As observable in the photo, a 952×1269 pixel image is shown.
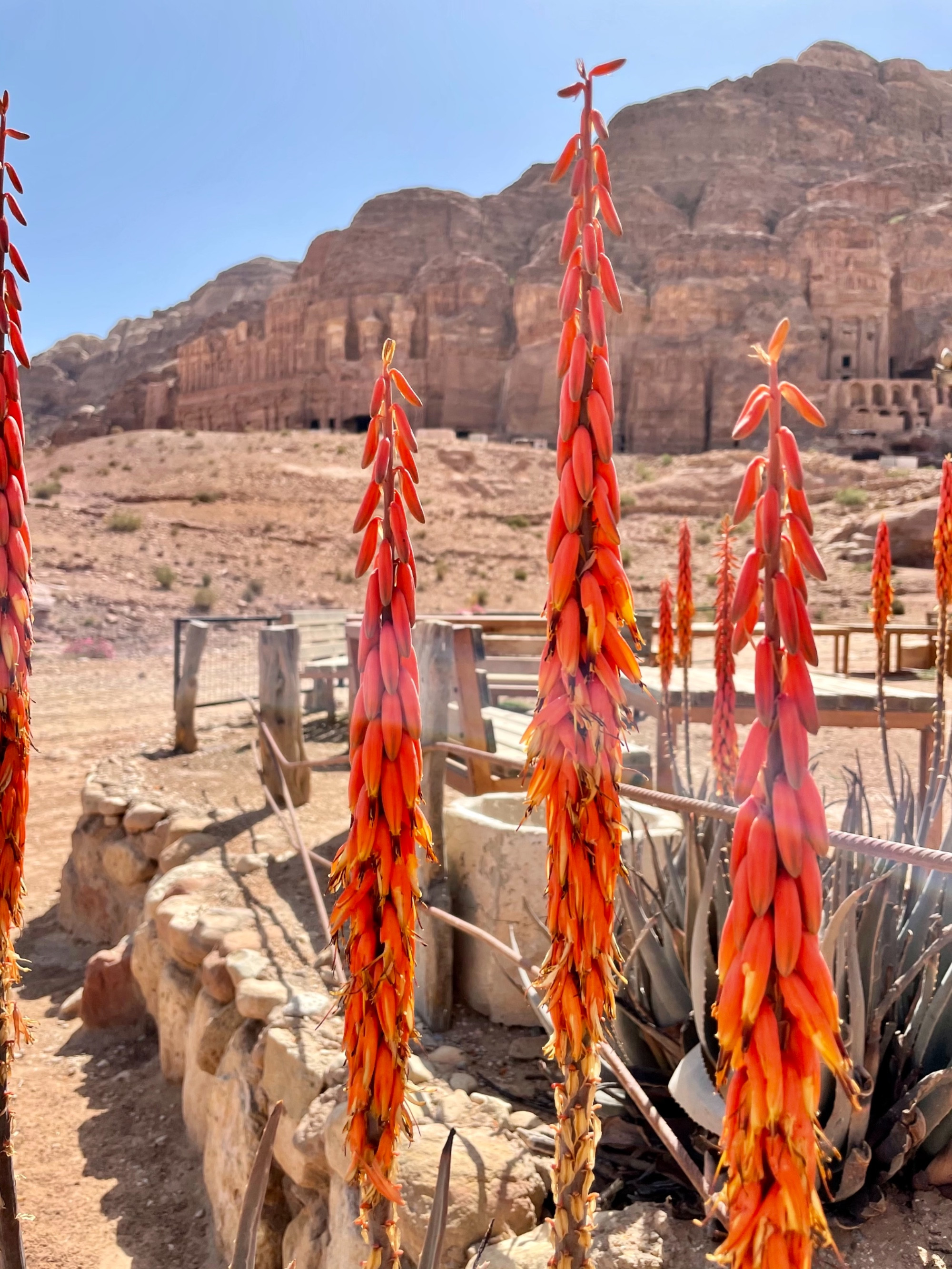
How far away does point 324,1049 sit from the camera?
2.78 m

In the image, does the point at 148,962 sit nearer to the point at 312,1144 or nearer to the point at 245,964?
the point at 245,964

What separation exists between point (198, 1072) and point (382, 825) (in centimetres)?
274

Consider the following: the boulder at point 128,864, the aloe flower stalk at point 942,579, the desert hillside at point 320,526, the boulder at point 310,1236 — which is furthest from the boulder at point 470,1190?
the desert hillside at point 320,526

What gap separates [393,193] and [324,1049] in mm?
70015

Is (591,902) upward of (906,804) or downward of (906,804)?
upward

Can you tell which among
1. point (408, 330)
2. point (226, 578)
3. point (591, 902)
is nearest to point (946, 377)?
point (591, 902)

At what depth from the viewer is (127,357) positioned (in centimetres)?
8356

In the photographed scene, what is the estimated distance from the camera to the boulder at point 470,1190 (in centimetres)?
204

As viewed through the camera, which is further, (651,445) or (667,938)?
(651,445)

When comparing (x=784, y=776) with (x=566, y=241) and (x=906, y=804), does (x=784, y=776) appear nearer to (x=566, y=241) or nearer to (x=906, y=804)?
(x=566, y=241)

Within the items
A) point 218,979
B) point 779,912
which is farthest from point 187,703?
point 779,912

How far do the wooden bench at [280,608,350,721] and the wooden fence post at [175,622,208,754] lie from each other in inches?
35.1

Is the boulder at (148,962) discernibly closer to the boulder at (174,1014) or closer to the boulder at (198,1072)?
the boulder at (174,1014)

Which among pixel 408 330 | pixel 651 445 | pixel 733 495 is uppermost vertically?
pixel 408 330
